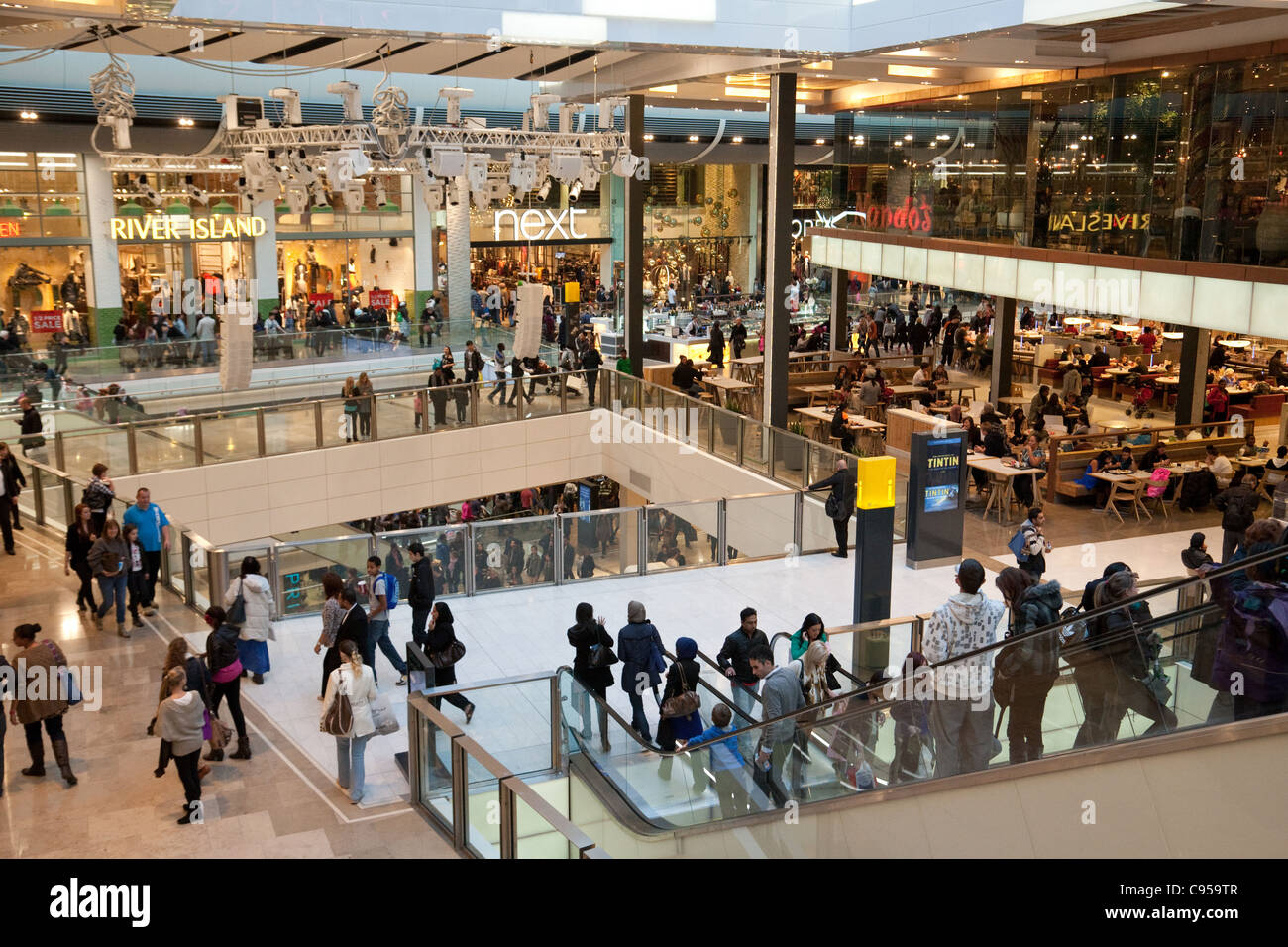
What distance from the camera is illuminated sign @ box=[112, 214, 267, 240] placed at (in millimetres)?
28422

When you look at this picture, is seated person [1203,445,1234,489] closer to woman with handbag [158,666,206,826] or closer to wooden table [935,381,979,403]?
wooden table [935,381,979,403]

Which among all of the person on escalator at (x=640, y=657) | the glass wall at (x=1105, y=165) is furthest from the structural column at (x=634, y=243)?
the person on escalator at (x=640, y=657)

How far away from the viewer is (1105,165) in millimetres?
Answer: 17688

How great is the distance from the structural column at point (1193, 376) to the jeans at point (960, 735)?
52.9ft

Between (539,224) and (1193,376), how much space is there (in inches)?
902

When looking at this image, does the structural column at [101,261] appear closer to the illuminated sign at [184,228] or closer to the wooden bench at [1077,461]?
the illuminated sign at [184,228]

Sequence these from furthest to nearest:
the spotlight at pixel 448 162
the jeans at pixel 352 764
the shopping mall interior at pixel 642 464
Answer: the spotlight at pixel 448 162 → the jeans at pixel 352 764 → the shopping mall interior at pixel 642 464

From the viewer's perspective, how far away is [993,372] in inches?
962

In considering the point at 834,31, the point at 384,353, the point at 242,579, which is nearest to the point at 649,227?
the point at 384,353

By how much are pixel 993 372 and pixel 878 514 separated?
14.0 meters

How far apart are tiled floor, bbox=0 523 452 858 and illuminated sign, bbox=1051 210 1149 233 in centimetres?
1295

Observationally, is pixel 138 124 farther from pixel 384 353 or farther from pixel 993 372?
pixel 993 372

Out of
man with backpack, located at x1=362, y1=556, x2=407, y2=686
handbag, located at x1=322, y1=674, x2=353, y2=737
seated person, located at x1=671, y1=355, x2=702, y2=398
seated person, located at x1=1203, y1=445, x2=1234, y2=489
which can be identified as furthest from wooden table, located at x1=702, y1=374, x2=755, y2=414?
handbag, located at x1=322, y1=674, x2=353, y2=737

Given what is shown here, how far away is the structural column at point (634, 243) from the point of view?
21.5 meters
